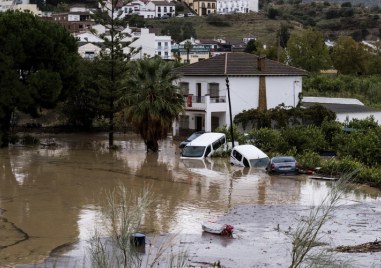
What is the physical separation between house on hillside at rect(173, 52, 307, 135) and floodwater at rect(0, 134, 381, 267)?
24.1 ft

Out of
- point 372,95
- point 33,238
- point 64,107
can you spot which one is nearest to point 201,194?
point 33,238

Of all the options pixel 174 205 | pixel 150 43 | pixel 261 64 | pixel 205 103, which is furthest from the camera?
pixel 150 43

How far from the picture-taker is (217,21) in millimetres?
131750

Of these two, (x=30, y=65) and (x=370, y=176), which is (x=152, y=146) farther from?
(x=370, y=176)

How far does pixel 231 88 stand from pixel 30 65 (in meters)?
11.3

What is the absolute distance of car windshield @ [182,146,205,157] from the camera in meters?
34.5

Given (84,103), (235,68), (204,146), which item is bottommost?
(204,146)

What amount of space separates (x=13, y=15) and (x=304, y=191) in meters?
19.9

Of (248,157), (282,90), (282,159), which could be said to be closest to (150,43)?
(282,90)

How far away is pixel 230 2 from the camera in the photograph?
161125 millimetres

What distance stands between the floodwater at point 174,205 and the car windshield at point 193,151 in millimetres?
742

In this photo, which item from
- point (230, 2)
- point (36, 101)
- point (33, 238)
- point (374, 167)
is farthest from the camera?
point (230, 2)

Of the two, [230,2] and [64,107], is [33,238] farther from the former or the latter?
[230,2]

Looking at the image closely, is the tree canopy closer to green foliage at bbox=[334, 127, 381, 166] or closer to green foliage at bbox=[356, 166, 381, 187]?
green foliage at bbox=[334, 127, 381, 166]
